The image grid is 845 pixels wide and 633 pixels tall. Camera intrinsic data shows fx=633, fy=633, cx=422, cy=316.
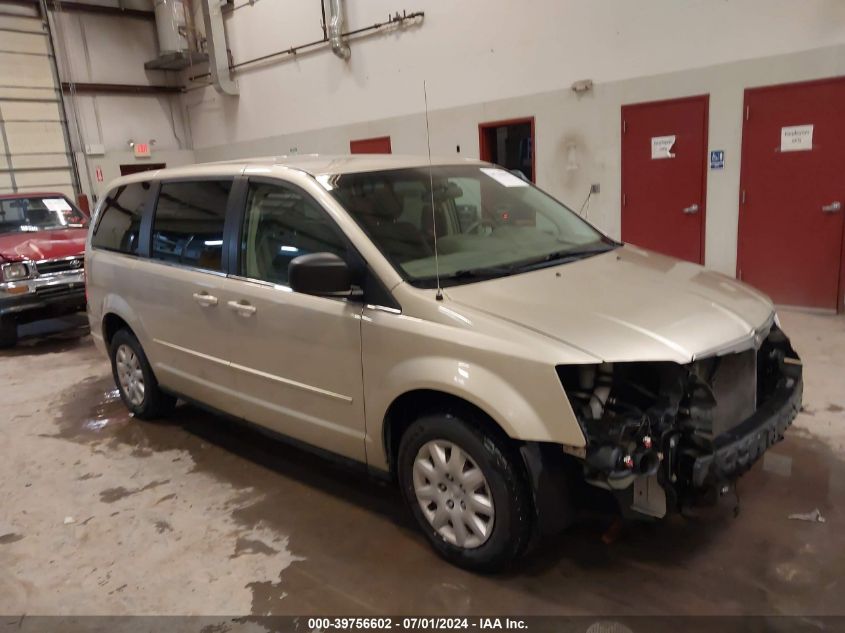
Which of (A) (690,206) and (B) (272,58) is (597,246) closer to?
(A) (690,206)

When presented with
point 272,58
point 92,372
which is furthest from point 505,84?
point 92,372

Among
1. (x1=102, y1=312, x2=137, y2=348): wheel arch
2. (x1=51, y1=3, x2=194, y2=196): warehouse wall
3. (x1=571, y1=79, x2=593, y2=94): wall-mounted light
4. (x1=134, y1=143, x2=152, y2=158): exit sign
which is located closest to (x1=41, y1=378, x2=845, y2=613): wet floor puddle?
(x1=102, y1=312, x2=137, y2=348): wheel arch

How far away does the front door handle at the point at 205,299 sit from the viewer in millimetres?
3279

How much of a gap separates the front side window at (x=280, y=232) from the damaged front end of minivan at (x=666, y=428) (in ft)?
4.06

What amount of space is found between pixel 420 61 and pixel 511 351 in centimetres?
763

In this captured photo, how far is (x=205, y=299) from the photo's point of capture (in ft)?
10.9

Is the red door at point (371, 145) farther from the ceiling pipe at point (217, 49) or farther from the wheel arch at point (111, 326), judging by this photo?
the wheel arch at point (111, 326)

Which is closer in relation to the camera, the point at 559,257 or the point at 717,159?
the point at 559,257

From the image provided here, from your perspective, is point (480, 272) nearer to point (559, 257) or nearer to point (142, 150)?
point (559, 257)

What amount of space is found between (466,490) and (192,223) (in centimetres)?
219

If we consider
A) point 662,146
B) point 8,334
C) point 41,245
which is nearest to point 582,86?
point 662,146

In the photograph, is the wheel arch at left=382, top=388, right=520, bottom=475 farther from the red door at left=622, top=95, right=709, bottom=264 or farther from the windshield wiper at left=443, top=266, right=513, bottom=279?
the red door at left=622, top=95, right=709, bottom=264

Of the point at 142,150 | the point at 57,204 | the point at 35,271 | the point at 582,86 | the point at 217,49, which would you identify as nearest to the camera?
the point at 35,271

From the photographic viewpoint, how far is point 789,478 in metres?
3.13
